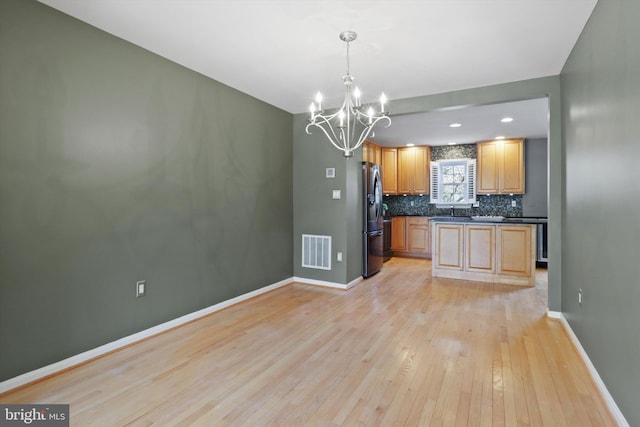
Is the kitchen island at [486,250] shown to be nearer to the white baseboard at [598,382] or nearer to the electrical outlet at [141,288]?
the white baseboard at [598,382]

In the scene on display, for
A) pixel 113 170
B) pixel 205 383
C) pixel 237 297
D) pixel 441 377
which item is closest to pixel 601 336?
pixel 441 377

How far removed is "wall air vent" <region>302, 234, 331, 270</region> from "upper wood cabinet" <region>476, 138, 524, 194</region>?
155 inches

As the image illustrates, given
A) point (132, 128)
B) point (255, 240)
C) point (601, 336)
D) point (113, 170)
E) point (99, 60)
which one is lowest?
point (601, 336)

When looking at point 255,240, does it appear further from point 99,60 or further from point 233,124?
point 99,60

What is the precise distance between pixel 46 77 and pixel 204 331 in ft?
7.61

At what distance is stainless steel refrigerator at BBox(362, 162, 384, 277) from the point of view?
5020 mm

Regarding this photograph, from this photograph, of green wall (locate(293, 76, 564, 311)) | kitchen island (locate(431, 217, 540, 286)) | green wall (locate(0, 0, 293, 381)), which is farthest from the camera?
kitchen island (locate(431, 217, 540, 286))

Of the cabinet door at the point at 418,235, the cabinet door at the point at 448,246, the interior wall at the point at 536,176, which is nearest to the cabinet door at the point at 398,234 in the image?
the cabinet door at the point at 418,235

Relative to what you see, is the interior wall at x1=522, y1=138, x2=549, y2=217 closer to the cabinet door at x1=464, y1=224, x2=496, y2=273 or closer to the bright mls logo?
the cabinet door at x1=464, y1=224, x2=496, y2=273

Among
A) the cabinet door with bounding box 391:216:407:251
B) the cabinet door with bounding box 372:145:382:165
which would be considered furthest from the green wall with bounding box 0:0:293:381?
the cabinet door with bounding box 391:216:407:251

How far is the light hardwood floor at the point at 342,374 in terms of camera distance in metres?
1.83

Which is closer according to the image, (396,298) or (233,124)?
(233,124)

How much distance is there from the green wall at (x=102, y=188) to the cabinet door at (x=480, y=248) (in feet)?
11.5

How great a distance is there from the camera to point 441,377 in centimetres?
222
